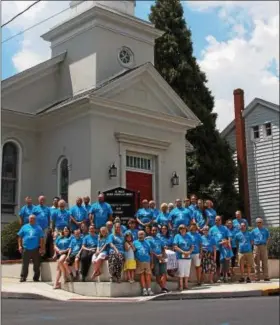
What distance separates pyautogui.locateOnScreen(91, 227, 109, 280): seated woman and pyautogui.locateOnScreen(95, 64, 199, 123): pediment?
261 inches

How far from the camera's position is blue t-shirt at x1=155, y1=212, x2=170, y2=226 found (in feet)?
44.4

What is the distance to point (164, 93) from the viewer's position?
62.4 ft

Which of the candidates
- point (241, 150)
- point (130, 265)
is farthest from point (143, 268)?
point (241, 150)

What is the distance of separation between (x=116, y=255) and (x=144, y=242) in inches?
29.7

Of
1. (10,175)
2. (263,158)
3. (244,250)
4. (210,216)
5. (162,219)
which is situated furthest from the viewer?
(263,158)

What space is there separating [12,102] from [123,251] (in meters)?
8.59

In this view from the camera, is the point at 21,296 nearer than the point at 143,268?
Yes

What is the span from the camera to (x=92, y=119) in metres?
16.9

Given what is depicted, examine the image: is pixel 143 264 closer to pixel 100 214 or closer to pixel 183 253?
pixel 183 253

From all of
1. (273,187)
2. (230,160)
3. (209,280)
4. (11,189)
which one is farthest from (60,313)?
(273,187)

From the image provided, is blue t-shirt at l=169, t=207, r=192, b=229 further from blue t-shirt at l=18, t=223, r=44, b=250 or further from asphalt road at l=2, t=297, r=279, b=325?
asphalt road at l=2, t=297, r=279, b=325

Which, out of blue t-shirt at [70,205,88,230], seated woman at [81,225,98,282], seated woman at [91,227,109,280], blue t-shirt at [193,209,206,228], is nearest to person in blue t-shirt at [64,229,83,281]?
seated woman at [81,225,98,282]

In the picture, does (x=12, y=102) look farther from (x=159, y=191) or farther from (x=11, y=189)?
(x=159, y=191)

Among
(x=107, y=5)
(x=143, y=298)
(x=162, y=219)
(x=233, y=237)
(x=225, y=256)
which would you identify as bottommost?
(x=143, y=298)
